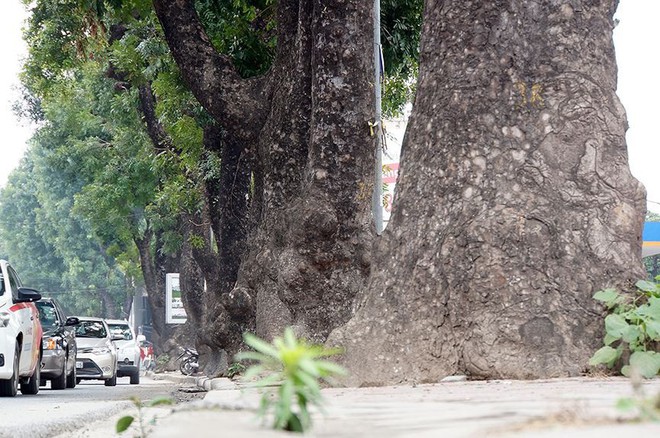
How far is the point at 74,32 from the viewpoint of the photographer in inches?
1136

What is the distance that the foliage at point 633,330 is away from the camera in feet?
25.7

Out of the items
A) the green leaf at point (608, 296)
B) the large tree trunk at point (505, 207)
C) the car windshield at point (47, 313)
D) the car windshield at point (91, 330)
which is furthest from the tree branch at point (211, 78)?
the car windshield at point (91, 330)

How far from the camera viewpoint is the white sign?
4694cm

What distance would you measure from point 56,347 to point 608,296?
13.5 metres

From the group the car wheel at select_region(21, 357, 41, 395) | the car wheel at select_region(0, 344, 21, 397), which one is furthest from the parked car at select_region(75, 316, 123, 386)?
the car wheel at select_region(0, 344, 21, 397)

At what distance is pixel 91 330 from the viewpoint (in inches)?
1174

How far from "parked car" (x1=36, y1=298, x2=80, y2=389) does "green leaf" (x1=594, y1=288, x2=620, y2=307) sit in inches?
509

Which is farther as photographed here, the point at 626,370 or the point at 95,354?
the point at 95,354

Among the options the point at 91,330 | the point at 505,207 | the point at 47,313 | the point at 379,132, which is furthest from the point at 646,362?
the point at 91,330

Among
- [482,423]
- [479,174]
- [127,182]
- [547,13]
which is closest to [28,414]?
[479,174]

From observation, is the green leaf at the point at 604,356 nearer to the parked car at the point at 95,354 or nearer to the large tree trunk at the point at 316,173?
the large tree trunk at the point at 316,173

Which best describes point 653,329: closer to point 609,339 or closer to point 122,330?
point 609,339

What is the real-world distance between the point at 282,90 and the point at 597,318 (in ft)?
29.4

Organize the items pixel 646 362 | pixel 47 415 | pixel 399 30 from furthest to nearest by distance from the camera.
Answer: pixel 399 30
pixel 47 415
pixel 646 362
